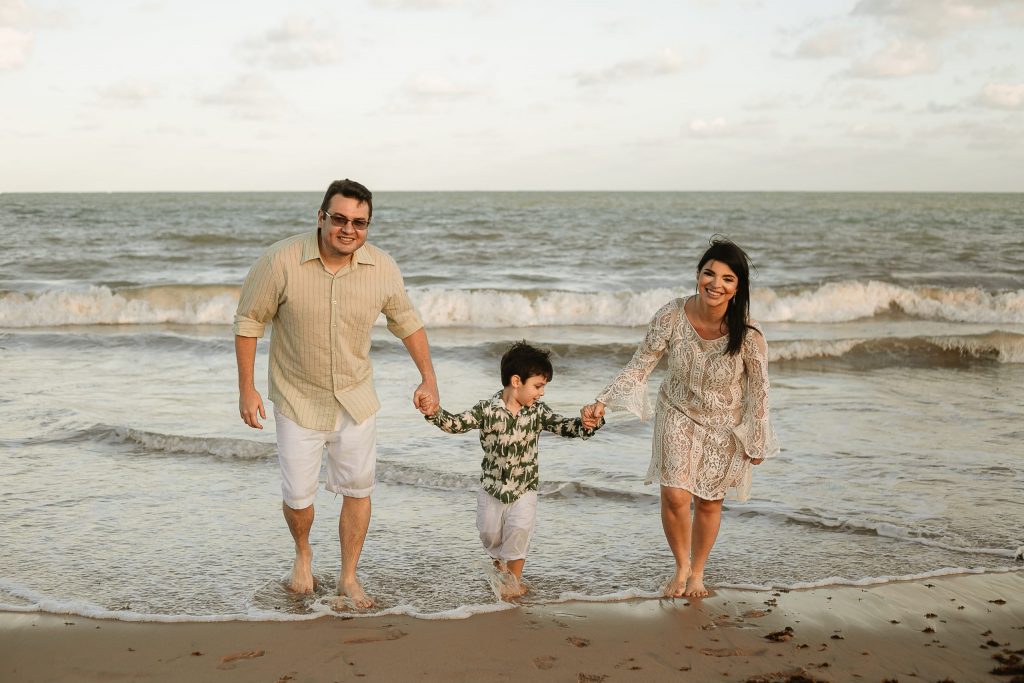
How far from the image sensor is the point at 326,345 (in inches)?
168

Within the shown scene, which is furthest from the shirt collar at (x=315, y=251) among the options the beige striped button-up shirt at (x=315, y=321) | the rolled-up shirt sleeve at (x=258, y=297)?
the rolled-up shirt sleeve at (x=258, y=297)

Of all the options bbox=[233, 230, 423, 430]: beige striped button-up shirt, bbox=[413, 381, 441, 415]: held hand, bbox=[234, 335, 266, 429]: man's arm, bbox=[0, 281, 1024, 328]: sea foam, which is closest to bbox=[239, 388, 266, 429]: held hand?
bbox=[234, 335, 266, 429]: man's arm

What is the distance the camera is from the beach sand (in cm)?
379

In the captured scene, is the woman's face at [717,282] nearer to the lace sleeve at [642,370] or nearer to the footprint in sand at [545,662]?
the lace sleeve at [642,370]

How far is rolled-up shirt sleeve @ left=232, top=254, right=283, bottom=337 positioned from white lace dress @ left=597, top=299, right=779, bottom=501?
1.57m

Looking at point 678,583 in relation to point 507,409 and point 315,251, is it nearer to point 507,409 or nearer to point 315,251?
point 507,409

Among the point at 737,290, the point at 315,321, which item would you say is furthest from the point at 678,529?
the point at 315,321

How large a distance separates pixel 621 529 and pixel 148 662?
9.03 feet

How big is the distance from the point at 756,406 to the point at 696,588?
36.1 inches

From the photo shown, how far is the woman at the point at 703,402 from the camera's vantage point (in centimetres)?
443

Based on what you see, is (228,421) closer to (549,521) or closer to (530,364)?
(549,521)

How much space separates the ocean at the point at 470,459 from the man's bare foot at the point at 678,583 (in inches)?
3.7

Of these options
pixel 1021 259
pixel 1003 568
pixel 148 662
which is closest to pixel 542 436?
pixel 1003 568

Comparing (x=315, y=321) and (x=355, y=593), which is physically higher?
(x=315, y=321)
